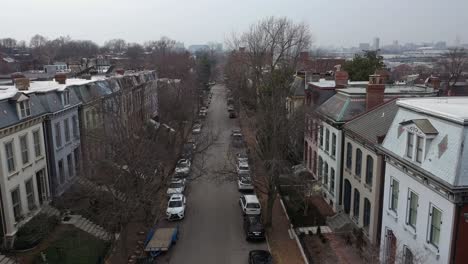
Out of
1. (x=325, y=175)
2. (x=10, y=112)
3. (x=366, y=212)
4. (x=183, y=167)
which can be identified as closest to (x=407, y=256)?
(x=366, y=212)

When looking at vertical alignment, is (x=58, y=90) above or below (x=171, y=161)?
above

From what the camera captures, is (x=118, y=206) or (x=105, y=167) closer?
(x=118, y=206)

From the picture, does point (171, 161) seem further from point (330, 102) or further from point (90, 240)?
point (330, 102)

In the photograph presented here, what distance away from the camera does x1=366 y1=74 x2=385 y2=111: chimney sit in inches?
1089

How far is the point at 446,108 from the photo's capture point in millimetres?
18062

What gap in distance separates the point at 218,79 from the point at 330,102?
118773mm

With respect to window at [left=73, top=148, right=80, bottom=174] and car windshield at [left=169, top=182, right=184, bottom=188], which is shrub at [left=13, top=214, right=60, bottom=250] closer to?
window at [left=73, top=148, right=80, bottom=174]

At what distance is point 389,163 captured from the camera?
67.5 feet

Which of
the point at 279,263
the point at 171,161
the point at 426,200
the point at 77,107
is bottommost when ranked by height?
the point at 279,263

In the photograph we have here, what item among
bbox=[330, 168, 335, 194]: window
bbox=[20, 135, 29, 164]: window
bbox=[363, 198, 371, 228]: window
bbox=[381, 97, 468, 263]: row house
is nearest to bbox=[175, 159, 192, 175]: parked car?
bbox=[330, 168, 335, 194]: window

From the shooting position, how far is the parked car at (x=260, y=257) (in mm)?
22008

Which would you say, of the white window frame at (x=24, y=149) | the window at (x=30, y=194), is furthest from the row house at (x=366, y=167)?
the window at (x=30, y=194)

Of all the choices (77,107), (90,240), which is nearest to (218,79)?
(77,107)

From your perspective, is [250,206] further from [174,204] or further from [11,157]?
[11,157]
